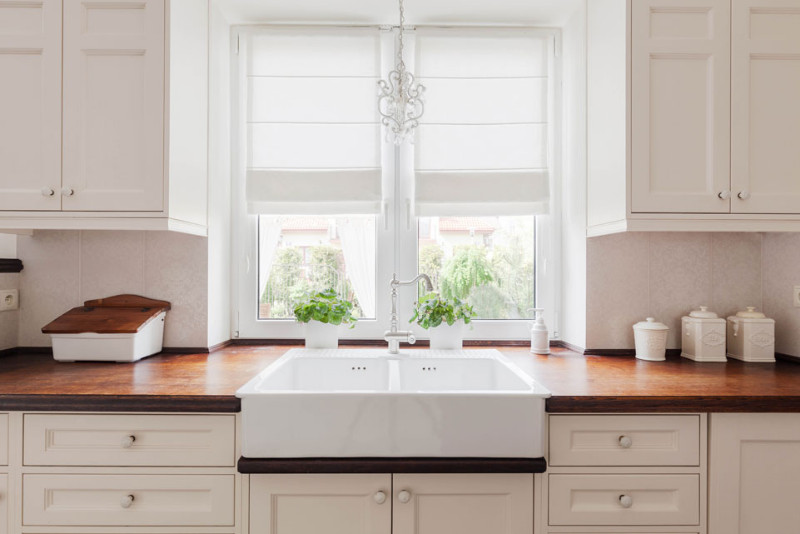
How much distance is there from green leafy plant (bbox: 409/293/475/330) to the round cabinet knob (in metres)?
1.15

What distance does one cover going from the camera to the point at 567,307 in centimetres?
219

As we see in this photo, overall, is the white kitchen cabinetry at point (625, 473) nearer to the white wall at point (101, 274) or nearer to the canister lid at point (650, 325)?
the canister lid at point (650, 325)

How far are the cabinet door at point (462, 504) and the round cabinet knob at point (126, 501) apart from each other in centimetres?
75

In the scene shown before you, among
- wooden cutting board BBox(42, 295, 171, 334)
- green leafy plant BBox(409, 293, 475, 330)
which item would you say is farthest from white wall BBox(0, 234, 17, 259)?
green leafy plant BBox(409, 293, 475, 330)

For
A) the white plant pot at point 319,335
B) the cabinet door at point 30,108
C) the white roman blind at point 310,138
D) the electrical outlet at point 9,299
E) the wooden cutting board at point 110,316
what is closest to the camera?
the cabinet door at point 30,108

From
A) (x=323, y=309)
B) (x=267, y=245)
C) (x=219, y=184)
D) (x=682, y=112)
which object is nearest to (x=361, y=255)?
(x=323, y=309)

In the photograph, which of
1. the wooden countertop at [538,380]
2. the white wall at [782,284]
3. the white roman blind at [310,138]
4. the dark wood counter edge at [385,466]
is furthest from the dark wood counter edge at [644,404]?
the white roman blind at [310,138]

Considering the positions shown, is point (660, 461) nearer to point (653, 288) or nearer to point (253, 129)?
point (653, 288)

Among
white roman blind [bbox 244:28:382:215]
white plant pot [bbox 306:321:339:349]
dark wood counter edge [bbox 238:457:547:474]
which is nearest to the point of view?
dark wood counter edge [bbox 238:457:547:474]

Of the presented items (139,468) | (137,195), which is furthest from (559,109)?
(139,468)

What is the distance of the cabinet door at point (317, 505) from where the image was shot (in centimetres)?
135

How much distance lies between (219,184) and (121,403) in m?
1.06

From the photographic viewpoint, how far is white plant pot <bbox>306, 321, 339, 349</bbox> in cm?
204

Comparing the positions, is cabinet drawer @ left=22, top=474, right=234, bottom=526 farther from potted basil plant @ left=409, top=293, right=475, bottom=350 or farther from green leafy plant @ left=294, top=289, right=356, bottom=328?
potted basil plant @ left=409, top=293, right=475, bottom=350
